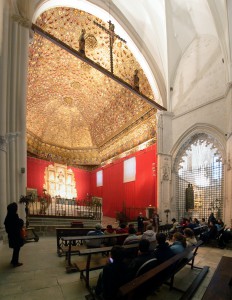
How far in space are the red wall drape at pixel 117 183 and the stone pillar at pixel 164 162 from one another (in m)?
0.67

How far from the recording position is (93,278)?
3387mm

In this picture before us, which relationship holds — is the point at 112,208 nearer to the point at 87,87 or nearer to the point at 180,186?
the point at 180,186

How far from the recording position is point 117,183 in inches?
637

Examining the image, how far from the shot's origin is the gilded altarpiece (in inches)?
681

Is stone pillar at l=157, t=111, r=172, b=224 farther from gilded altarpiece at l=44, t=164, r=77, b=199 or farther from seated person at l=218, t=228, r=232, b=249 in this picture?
gilded altarpiece at l=44, t=164, r=77, b=199

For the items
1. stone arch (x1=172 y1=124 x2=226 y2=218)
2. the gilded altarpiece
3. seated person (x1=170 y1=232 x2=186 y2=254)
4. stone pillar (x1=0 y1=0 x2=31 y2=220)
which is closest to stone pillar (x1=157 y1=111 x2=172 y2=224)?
stone arch (x1=172 y1=124 x2=226 y2=218)

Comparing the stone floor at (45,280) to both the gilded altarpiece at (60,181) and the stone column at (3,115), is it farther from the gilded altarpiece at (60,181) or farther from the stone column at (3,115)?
the gilded altarpiece at (60,181)

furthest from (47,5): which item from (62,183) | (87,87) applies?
(62,183)

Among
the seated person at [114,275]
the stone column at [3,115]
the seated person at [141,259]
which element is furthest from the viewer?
the stone column at [3,115]

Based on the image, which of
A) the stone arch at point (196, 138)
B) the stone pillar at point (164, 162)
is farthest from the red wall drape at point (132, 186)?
the stone arch at point (196, 138)

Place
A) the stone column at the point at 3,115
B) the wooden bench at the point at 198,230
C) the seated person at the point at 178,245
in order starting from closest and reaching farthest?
the seated person at the point at 178,245, the stone column at the point at 3,115, the wooden bench at the point at 198,230

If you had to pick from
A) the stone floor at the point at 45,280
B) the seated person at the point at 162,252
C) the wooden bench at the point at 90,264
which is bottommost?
the stone floor at the point at 45,280

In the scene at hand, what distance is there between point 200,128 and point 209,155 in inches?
218

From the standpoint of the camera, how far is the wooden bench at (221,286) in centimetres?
214
